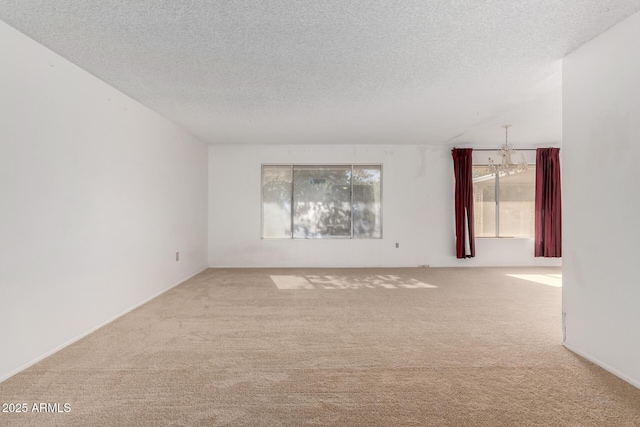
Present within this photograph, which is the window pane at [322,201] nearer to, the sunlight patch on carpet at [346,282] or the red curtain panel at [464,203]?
the sunlight patch on carpet at [346,282]

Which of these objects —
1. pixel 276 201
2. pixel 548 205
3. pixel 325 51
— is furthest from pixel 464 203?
pixel 325 51

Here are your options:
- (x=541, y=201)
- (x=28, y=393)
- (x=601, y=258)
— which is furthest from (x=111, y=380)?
(x=541, y=201)

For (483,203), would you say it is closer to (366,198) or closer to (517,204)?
(517,204)

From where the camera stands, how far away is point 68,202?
8.83ft

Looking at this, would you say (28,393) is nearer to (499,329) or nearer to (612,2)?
(499,329)

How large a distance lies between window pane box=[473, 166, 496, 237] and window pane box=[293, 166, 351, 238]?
8.74 ft

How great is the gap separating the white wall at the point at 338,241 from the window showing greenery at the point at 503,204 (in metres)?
0.37

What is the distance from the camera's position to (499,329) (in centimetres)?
294

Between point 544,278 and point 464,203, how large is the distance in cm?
186

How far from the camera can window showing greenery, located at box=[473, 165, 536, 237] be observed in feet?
21.3

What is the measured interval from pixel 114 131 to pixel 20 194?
4.40 feet

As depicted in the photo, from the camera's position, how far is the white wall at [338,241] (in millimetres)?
6320

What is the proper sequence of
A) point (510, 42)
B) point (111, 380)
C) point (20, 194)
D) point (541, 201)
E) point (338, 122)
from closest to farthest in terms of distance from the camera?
point (111, 380), point (20, 194), point (510, 42), point (338, 122), point (541, 201)

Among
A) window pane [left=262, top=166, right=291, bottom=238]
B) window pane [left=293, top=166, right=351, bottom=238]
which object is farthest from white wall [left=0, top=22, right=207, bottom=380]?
window pane [left=293, top=166, right=351, bottom=238]
